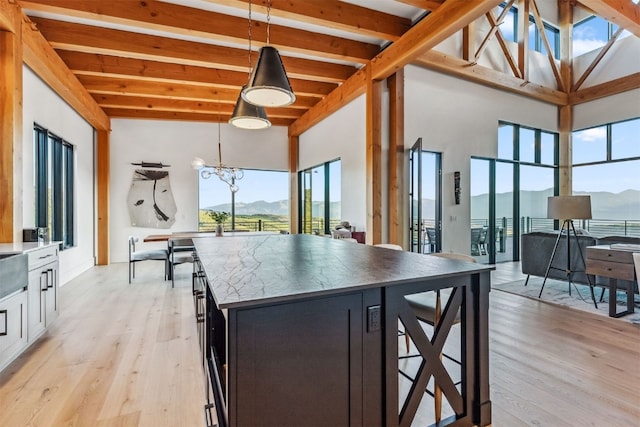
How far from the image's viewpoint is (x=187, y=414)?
71.8 inches

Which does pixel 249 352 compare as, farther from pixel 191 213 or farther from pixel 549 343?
pixel 191 213

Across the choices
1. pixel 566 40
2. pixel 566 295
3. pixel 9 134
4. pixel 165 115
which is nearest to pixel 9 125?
pixel 9 134

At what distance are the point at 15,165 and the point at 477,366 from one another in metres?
4.16

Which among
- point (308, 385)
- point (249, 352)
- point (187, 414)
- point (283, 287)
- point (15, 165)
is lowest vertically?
point (187, 414)

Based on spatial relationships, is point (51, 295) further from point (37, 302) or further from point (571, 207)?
point (571, 207)

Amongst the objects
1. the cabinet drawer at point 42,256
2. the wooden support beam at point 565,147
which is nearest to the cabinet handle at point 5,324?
the cabinet drawer at point 42,256

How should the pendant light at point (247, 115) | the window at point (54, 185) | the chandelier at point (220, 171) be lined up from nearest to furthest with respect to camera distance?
the pendant light at point (247, 115)
the window at point (54, 185)
the chandelier at point (220, 171)

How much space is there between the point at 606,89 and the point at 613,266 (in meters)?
5.31

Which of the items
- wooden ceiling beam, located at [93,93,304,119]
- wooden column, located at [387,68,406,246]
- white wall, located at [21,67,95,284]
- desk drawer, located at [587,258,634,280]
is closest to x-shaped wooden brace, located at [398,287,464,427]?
desk drawer, located at [587,258,634,280]

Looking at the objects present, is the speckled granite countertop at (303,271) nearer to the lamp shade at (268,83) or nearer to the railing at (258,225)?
the lamp shade at (268,83)

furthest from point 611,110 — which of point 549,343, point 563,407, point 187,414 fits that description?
point 187,414

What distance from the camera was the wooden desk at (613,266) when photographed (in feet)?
10.4

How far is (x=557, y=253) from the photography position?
4492mm

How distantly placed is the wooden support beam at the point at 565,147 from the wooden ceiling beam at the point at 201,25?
5257 mm
